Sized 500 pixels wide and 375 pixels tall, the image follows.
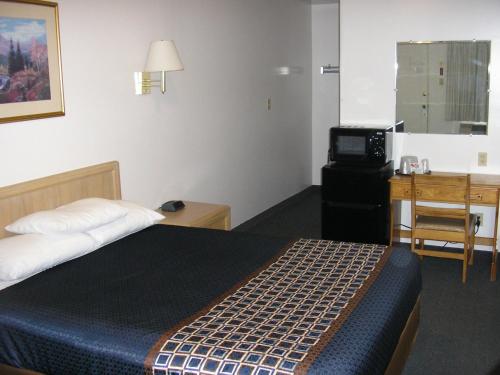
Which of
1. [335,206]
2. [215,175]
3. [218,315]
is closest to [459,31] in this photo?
[335,206]

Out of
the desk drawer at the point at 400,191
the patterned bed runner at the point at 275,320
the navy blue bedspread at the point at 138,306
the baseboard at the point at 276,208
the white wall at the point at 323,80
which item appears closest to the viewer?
the patterned bed runner at the point at 275,320

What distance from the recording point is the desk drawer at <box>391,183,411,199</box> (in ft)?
14.8

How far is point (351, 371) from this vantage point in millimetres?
1954

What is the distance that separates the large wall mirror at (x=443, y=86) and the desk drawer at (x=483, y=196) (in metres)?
0.63

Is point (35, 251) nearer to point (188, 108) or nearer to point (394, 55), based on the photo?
point (188, 108)

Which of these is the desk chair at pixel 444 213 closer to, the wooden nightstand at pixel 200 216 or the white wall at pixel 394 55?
the white wall at pixel 394 55

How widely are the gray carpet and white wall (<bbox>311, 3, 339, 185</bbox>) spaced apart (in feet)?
6.82

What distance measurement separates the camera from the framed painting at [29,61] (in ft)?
9.98

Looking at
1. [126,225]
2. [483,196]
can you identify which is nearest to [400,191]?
[483,196]

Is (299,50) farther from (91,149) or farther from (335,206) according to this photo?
(91,149)

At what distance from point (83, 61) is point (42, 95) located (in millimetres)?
389

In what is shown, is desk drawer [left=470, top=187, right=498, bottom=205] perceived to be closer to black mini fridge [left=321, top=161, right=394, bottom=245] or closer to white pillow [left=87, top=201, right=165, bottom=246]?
black mini fridge [left=321, top=161, right=394, bottom=245]

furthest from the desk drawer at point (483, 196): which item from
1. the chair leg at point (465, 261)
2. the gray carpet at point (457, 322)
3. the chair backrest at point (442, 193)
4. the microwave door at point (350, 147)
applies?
the microwave door at point (350, 147)

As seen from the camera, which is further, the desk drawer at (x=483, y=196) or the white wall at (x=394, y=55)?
the white wall at (x=394, y=55)
